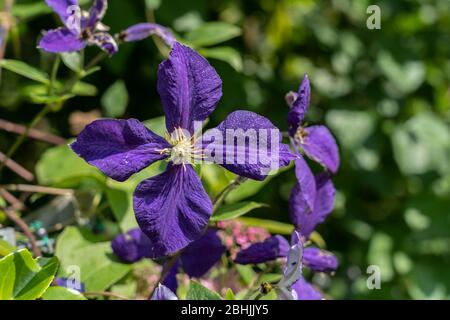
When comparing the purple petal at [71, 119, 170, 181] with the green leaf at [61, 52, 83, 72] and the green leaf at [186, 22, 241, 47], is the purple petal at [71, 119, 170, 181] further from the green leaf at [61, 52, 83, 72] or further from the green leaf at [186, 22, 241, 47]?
the green leaf at [186, 22, 241, 47]

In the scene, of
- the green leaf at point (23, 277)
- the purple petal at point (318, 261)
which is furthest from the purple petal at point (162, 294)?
the purple petal at point (318, 261)

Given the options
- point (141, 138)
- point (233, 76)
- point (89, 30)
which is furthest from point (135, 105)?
point (141, 138)

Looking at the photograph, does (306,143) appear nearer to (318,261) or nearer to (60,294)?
(318,261)

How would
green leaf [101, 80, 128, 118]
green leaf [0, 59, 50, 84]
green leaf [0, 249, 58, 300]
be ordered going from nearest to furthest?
green leaf [0, 249, 58, 300], green leaf [0, 59, 50, 84], green leaf [101, 80, 128, 118]

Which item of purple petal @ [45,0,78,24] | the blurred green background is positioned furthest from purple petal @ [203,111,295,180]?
the blurred green background

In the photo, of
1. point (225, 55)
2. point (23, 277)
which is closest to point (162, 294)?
point (23, 277)

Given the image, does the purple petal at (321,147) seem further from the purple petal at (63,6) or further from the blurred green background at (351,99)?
the blurred green background at (351,99)
